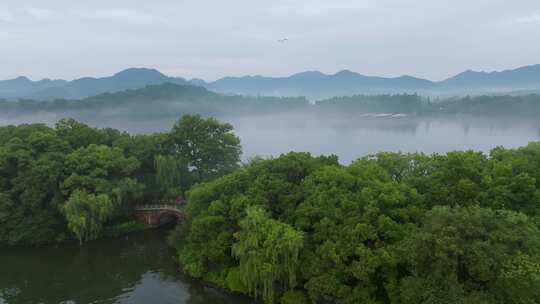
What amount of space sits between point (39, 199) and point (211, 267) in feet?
51.0

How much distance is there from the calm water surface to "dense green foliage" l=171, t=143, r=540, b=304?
1.62 meters

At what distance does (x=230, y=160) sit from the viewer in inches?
1446

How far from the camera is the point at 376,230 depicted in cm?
1795

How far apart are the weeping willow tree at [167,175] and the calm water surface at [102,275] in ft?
13.5

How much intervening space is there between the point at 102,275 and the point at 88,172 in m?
8.50

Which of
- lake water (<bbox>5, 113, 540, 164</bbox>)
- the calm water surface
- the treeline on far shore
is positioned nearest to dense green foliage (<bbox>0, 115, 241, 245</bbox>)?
the calm water surface

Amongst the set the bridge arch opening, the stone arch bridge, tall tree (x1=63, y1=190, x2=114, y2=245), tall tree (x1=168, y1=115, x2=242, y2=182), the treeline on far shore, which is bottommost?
the bridge arch opening

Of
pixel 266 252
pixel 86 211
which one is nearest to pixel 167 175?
pixel 86 211

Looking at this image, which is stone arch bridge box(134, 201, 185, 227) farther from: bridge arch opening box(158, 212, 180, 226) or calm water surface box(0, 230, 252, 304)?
calm water surface box(0, 230, 252, 304)

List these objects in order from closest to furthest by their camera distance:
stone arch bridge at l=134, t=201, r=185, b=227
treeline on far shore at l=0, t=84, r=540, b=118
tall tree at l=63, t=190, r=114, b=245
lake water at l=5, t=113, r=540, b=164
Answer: tall tree at l=63, t=190, r=114, b=245, stone arch bridge at l=134, t=201, r=185, b=227, lake water at l=5, t=113, r=540, b=164, treeline on far shore at l=0, t=84, r=540, b=118

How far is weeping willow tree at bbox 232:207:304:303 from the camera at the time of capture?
18719mm

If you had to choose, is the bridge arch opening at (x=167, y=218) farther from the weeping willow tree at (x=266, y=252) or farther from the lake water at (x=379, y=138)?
the lake water at (x=379, y=138)

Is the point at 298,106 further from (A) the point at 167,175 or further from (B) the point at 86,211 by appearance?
(B) the point at 86,211

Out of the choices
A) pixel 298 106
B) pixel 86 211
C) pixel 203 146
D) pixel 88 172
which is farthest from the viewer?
pixel 298 106
